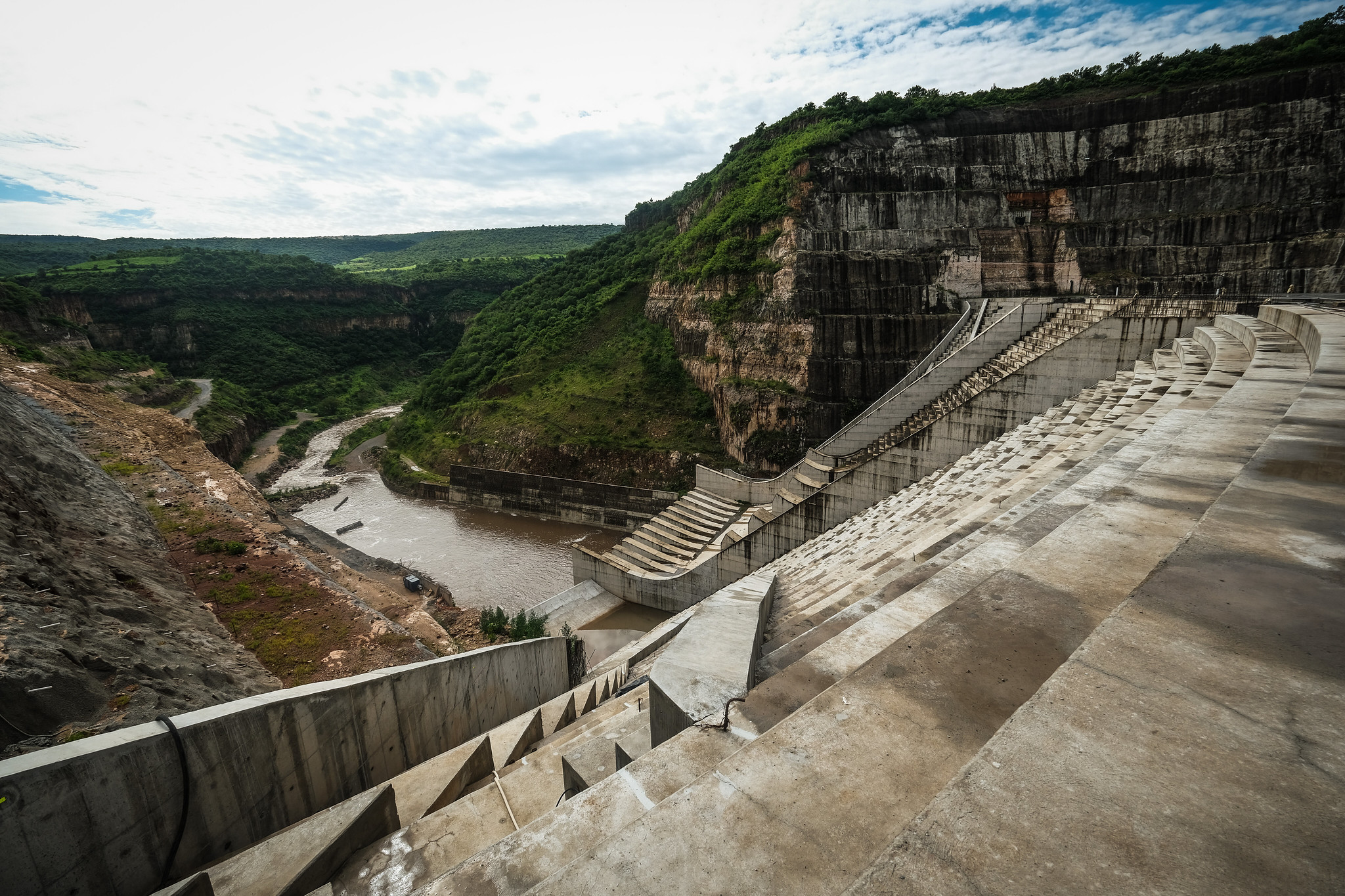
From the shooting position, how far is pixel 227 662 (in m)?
7.96

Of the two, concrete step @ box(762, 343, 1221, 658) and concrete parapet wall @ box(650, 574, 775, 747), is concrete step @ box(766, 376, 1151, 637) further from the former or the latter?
concrete parapet wall @ box(650, 574, 775, 747)

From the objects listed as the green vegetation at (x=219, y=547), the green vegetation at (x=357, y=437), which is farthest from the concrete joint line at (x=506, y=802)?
the green vegetation at (x=357, y=437)

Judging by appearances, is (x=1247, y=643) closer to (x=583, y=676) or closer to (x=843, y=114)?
(x=583, y=676)

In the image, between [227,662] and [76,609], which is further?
[227,662]

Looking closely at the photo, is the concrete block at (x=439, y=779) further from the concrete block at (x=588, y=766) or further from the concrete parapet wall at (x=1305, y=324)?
the concrete parapet wall at (x=1305, y=324)

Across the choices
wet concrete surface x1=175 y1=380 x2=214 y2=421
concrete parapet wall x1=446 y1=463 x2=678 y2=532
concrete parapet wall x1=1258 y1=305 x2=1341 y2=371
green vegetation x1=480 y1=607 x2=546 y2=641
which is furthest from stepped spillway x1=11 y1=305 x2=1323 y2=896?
wet concrete surface x1=175 y1=380 x2=214 y2=421

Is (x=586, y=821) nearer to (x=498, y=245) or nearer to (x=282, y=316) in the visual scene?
(x=282, y=316)

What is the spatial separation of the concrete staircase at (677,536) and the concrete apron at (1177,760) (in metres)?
19.5

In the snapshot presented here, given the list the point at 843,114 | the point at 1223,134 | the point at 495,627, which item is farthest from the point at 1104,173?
the point at 495,627

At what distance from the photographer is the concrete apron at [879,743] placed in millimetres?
1981

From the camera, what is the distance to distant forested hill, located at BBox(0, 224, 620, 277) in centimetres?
10275

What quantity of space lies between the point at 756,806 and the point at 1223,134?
39.6 meters

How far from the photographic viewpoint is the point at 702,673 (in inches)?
147

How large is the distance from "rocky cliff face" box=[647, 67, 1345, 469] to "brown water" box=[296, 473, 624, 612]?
36.0ft
